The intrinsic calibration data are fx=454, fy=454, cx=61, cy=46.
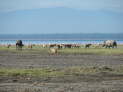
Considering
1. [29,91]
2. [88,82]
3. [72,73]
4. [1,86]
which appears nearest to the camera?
[29,91]

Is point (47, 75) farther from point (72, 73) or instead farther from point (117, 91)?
point (117, 91)

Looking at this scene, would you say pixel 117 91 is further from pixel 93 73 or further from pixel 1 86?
pixel 93 73

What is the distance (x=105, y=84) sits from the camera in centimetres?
2267

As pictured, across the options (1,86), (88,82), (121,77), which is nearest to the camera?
(1,86)

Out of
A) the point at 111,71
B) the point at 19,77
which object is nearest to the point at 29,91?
the point at 19,77

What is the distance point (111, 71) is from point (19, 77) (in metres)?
6.60

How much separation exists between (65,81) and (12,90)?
4.21 m

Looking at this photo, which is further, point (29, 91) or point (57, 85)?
point (57, 85)

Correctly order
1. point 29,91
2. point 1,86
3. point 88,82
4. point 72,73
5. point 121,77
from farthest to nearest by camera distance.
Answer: point 72,73, point 121,77, point 88,82, point 1,86, point 29,91

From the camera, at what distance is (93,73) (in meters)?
28.0

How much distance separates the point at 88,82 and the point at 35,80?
9.47 ft

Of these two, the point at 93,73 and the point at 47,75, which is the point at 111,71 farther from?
the point at 47,75

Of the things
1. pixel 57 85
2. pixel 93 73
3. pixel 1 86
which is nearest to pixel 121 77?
pixel 93 73

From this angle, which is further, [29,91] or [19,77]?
[19,77]
